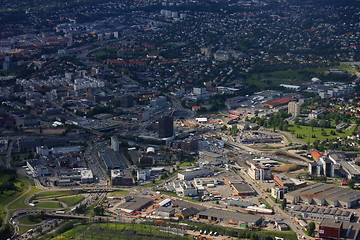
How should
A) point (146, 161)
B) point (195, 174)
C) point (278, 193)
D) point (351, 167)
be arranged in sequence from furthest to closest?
point (146, 161) → point (351, 167) → point (195, 174) → point (278, 193)

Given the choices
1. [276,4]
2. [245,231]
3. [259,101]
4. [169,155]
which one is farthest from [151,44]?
[245,231]

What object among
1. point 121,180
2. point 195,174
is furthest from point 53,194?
point 195,174

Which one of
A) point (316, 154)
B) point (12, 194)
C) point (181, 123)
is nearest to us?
point (12, 194)

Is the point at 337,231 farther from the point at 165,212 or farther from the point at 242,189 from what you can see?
the point at 165,212

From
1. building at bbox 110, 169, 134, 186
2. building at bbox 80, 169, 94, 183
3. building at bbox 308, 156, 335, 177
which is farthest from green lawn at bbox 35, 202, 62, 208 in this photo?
building at bbox 308, 156, 335, 177

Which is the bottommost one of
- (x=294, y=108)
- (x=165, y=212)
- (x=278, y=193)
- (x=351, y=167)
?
(x=351, y=167)

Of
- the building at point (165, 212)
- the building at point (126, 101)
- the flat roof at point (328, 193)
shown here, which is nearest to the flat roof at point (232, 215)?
the building at point (165, 212)
